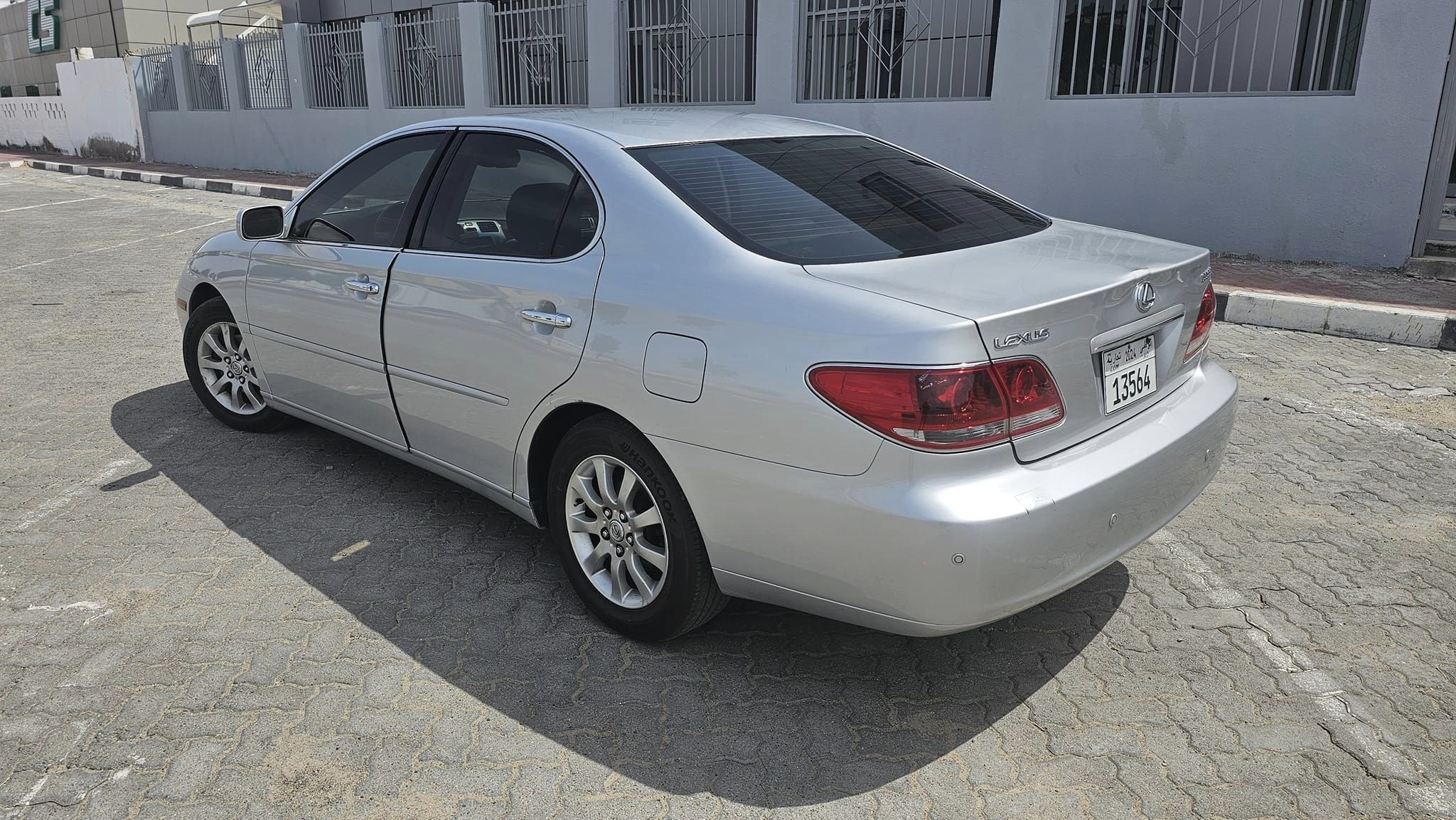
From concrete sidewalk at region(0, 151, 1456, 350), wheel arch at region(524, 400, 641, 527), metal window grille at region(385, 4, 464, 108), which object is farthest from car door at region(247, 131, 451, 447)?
metal window grille at region(385, 4, 464, 108)

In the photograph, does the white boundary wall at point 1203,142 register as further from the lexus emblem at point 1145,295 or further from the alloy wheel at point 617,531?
the alloy wheel at point 617,531

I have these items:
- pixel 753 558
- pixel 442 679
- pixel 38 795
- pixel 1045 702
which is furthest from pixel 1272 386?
pixel 38 795

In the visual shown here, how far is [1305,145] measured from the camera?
28.6 feet

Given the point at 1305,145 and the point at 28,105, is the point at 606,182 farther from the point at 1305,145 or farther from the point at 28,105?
the point at 28,105

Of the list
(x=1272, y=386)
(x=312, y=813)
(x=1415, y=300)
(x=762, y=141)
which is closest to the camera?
(x=312, y=813)

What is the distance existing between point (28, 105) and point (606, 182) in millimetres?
33157

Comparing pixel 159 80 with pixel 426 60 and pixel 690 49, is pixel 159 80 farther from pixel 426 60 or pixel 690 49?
pixel 690 49

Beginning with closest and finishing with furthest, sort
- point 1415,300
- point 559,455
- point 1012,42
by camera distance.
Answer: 1. point 559,455
2. point 1415,300
3. point 1012,42

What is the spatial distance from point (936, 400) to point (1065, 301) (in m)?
0.48

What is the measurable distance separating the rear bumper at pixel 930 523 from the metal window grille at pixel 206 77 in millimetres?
21992

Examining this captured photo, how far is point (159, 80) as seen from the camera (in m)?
23.2

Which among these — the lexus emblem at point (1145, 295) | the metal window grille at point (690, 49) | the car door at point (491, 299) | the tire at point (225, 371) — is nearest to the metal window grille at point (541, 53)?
the metal window grille at point (690, 49)

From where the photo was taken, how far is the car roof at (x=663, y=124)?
3432 mm

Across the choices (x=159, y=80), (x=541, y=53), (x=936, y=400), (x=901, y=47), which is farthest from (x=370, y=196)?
(x=159, y=80)
